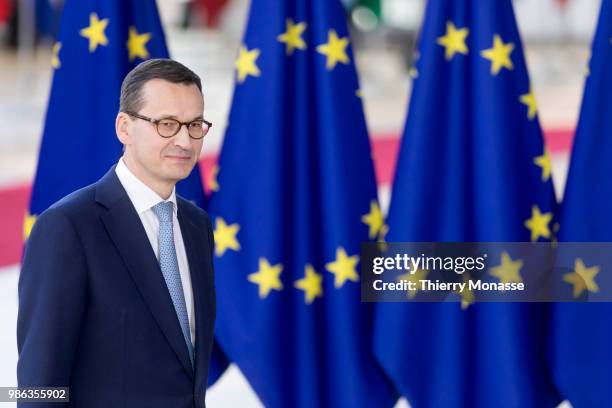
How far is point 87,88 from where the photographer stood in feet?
10.2

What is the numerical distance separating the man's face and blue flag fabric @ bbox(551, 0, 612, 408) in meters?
1.68

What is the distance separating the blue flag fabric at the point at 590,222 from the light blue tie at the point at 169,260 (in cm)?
166

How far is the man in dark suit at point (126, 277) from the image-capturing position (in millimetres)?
1660

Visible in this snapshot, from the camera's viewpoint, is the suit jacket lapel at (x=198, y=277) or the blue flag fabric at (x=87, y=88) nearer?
the suit jacket lapel at (x=198, y=277)

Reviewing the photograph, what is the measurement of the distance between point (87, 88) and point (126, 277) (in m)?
1.51

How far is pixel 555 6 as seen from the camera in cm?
2053

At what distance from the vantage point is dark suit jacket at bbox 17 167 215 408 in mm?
1655

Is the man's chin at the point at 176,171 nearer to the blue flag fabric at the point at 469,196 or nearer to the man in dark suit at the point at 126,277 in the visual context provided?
the man in dark suit at the point at 126,277

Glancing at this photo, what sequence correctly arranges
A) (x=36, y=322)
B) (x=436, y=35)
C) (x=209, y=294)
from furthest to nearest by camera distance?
1. (x=436, y=35)
2. (x=209, y=294)
3. (x=36, y=322)

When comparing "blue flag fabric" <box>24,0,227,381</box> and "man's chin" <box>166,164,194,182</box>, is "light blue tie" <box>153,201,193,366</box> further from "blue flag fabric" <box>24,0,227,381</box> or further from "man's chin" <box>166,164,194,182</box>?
"blue flag fabric" <box>24,0,227,381</box>

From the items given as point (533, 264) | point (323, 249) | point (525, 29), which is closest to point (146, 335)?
point (323, 249)

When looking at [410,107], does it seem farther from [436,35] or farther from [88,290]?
[88,290]

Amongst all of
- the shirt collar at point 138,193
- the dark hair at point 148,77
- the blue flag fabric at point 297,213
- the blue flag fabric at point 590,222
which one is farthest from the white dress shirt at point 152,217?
the blue flag fabric at point 590,222

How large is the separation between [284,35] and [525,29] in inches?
722
